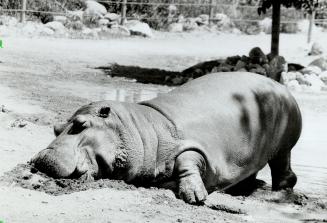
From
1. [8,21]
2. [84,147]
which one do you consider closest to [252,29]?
[8,21]

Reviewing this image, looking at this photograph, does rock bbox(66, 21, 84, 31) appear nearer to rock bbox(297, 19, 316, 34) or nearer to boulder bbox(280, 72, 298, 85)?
rock bbox(297, 19, 316, 34)

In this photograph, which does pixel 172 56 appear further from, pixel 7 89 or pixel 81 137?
pixel 81 137

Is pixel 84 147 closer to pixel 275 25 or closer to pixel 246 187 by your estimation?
pixel 246 187

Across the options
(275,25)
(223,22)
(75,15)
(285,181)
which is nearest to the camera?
(285,181)

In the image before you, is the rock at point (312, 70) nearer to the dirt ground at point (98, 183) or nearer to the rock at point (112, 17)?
the dirt ground at point (98, 183)

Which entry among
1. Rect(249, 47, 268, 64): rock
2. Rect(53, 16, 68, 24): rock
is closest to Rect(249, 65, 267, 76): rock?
Rect(249, 47, 268, 64): rock

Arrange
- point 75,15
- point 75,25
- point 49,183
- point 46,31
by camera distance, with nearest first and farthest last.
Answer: point 49,183, point 46,31, point 75,25, point 75,15

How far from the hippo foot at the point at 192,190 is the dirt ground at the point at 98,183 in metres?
0.08

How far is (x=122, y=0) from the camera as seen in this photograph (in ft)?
77.7

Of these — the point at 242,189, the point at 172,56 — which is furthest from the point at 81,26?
the point at 242,189

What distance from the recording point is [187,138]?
4.80 metres

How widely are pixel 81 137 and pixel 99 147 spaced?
135 millimetres

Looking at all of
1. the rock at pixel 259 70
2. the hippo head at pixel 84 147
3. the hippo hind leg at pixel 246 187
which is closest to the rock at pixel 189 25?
the rock at pixel 259 70

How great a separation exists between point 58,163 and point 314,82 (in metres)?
9.43
